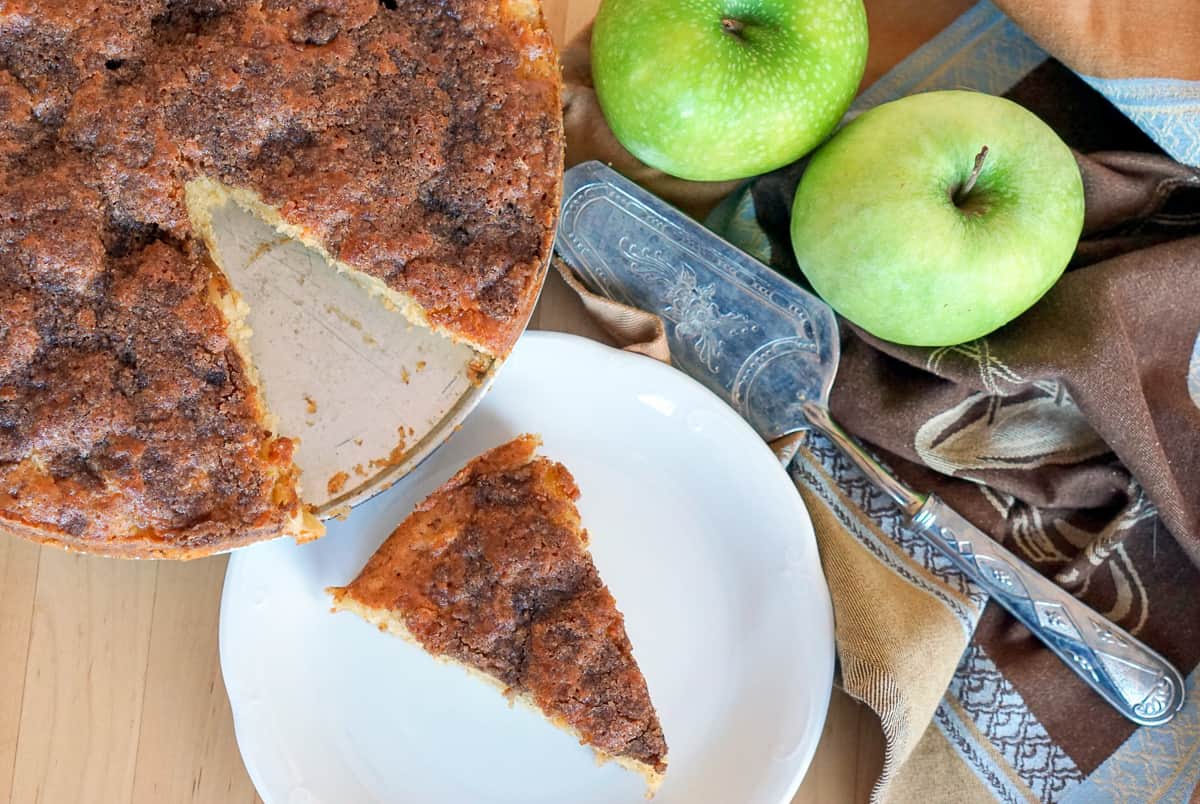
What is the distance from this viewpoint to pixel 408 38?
194 centimetres

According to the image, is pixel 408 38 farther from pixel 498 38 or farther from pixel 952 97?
pixel 952 97

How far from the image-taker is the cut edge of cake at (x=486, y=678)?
217cm

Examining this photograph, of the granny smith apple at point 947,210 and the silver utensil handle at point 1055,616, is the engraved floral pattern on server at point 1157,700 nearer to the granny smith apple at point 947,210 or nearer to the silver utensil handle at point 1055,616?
the silver utensil handle at point 1055,616

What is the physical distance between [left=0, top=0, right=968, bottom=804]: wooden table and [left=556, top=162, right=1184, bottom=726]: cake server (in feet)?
1.56

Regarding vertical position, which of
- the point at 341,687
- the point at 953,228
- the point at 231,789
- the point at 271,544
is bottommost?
the point at 231,789

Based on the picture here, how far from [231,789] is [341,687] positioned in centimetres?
35

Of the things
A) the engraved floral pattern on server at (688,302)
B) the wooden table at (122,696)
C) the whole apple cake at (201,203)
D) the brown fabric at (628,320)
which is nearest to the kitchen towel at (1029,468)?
the brown fabric at (628,320)

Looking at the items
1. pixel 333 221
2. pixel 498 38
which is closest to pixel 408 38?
pixel 498 38

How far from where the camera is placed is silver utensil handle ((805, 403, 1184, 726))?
2.19 m

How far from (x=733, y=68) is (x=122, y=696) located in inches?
76.8

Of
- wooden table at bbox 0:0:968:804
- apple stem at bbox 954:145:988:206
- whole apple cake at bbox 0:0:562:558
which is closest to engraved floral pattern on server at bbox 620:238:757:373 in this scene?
whole apple cake at bbox 0:0:562:558

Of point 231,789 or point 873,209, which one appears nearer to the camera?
point 873,209

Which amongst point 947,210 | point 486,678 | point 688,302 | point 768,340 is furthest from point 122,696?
point 947,210

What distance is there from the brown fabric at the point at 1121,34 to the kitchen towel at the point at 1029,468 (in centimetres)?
4
